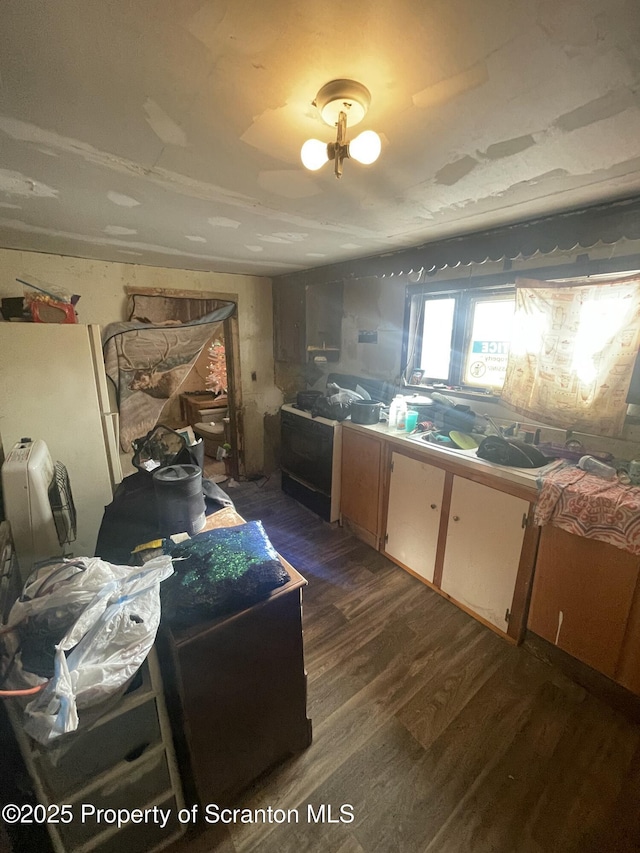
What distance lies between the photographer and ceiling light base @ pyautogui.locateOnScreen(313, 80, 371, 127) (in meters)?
0.80

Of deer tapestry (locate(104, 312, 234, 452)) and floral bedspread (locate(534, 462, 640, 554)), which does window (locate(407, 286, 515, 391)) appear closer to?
floral bedspread (locate(534, 462, 640, 554))

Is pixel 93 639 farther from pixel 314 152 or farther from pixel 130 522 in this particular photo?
pixel 314 152

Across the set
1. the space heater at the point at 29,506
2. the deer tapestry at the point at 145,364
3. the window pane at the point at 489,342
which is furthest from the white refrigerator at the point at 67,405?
the window pane at the point at 489,342

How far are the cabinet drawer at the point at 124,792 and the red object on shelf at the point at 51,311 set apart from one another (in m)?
2.34

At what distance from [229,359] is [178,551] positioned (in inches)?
108

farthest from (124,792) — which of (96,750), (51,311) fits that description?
(51,311)

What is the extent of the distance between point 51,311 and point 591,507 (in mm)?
3240

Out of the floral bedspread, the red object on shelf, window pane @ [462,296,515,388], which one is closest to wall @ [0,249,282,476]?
the red object on shelf

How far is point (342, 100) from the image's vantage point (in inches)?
32.6

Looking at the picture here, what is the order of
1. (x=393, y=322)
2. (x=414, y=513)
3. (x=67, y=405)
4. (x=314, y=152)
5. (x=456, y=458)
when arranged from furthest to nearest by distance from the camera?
(x=393, y=322)
(x=414, y=513)
(x=67, y=405)
(x=456, y=458)
(x=314, y=152)

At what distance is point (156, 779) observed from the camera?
Answer: 3.52 ft

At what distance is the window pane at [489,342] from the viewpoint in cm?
227

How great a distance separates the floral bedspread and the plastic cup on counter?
35.8 inches

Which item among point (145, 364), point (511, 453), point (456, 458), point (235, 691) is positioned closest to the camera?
point (235, 691)
